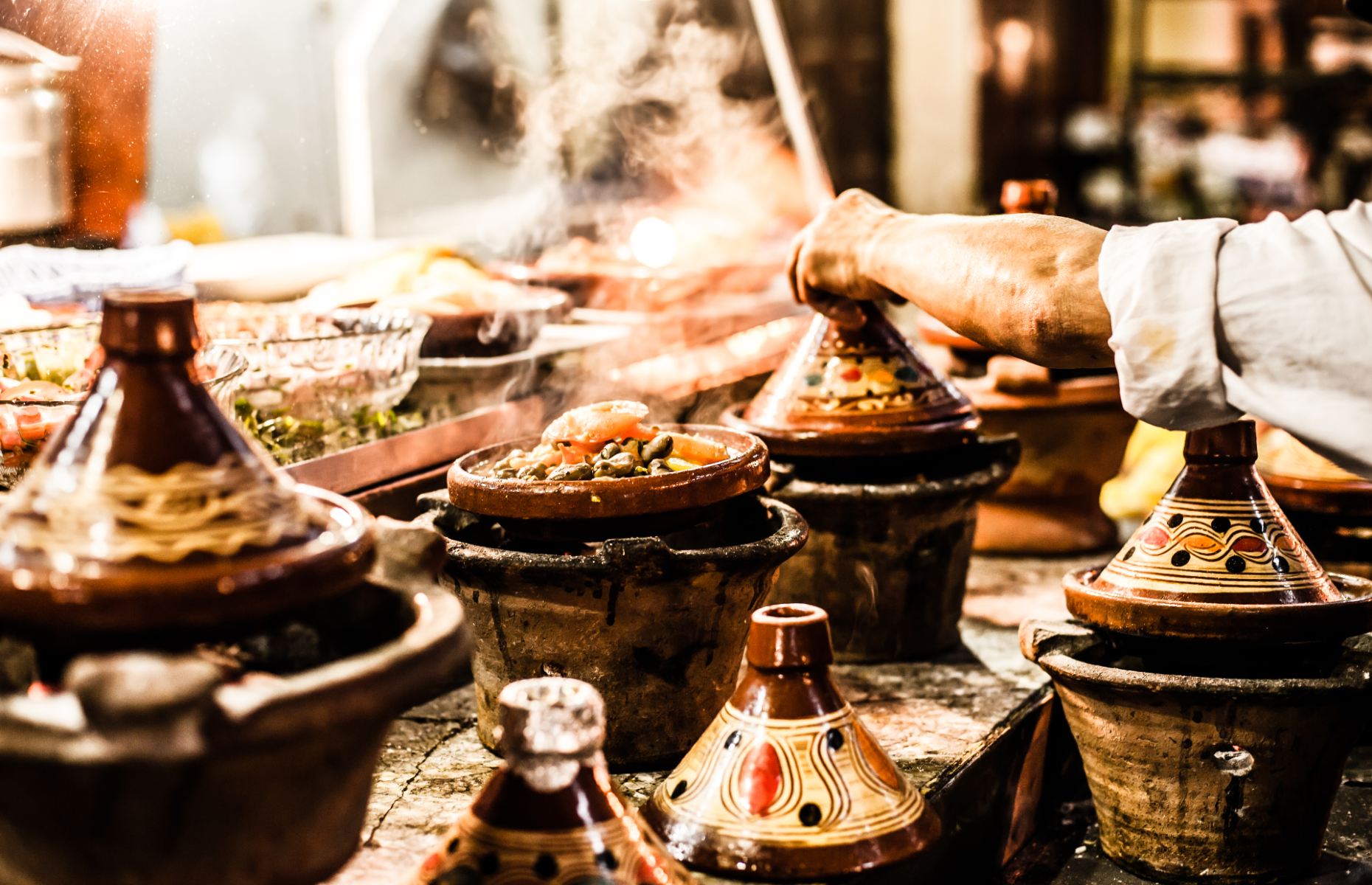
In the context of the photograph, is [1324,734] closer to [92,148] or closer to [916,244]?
[916,244]

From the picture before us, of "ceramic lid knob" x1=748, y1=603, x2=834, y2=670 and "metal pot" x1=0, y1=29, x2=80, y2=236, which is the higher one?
"metal pot" x1=0, y1=29, x2=80, y2=236

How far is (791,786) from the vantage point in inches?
71.8

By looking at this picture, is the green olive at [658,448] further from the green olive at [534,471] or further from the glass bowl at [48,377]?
the glass bowl at [48,377]

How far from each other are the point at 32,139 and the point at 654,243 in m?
Answer: 2.23

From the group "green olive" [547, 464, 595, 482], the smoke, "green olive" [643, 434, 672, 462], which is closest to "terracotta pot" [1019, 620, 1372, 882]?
"green olive" [643, 434, 672, 462]

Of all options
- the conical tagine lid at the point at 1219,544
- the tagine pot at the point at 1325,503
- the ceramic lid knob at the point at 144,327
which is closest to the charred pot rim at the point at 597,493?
the conical tagine lid at the point at 1219,544

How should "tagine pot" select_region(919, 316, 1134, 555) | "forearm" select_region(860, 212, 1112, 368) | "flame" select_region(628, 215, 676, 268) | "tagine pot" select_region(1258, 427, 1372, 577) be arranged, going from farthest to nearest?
"flame" select_region(628, 215, 676, 268) → "tagine pot" select_region(919, 316, 1134, 555) → "tagine pot" select_region(1258, 427, 1372, 577) → "forearm" select_region(860, 212, 1112, 368)

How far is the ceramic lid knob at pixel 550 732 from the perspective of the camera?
1489mm

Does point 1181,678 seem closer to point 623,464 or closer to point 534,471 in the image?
point 623,464

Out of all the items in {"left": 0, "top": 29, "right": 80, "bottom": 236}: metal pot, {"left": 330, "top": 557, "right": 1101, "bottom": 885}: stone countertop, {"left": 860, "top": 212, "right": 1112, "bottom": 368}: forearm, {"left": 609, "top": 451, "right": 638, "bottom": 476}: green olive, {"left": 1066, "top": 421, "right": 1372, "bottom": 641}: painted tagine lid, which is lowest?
{"left": 330, "top": 557, "right": 1101, "bottom": 885}: stone countertop

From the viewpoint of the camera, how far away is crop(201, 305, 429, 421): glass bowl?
2.96 m

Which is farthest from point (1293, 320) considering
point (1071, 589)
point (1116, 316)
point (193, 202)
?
point (193, 202)

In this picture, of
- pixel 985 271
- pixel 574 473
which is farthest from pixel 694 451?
pixel 985 271

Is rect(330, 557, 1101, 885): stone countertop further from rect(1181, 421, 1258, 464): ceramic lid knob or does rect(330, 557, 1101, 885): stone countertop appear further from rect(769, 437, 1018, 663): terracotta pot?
rect(1181, 421, 1258, 464): ceramic lid knob
